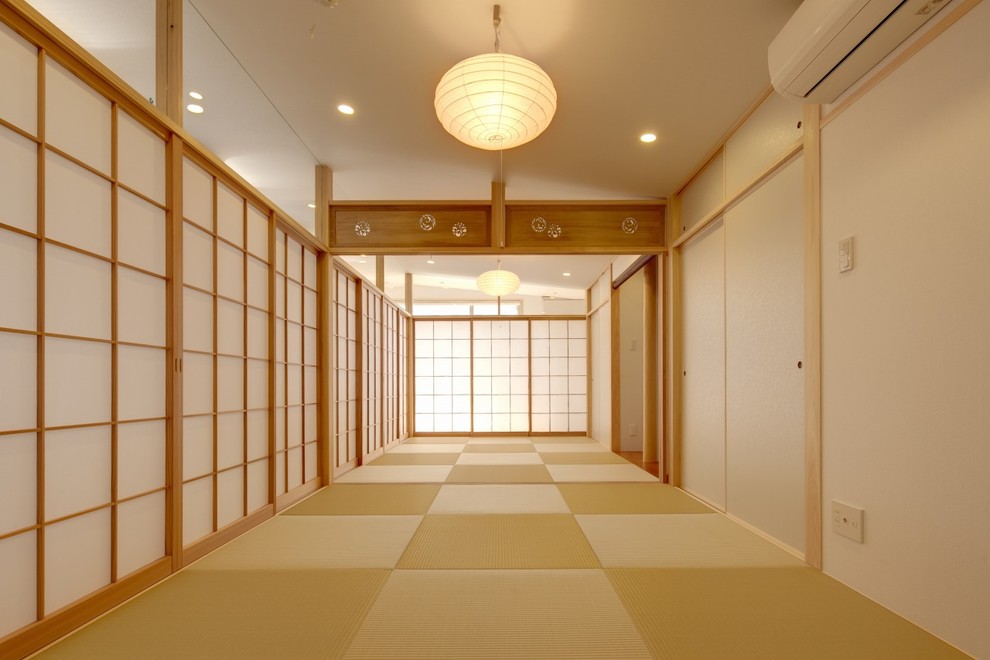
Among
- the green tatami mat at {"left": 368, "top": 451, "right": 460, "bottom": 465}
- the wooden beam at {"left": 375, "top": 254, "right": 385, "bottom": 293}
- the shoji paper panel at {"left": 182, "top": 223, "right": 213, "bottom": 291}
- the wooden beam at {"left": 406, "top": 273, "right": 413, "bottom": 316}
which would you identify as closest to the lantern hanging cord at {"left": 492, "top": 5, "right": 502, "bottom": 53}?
the shoji paper panel at {"left": 182, "top": 223, "right": 213, "bottom": 291}

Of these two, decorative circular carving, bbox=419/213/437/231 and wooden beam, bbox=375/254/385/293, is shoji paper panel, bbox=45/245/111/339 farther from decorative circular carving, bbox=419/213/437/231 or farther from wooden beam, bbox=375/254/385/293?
wooden beam, bbox=375/254/385/293

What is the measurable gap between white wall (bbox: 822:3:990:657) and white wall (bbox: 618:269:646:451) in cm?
447

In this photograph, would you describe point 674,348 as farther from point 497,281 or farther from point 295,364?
point 497,281

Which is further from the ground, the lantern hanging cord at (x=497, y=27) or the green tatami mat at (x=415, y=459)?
the lantern hanging cord at (x=497, y=27)

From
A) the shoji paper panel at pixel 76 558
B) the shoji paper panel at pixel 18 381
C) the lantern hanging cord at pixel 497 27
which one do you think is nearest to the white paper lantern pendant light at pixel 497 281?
the lantern hanging cord at pixel 497 27

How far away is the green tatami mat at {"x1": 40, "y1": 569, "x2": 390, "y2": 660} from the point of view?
1.62 meters

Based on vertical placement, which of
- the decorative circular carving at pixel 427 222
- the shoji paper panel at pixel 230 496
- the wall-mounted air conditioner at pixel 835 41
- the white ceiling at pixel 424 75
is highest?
the white ceiling at pixel 424 75

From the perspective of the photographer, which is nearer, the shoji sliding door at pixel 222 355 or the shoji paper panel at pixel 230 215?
the shoji sliding door at pixel 222 355

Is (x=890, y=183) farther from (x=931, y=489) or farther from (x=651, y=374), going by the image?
(x=651, y=374)

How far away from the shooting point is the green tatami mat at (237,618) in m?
1.62

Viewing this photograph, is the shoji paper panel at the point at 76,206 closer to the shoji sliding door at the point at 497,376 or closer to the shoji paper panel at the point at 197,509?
the shoji paper panel at the point at 197,509

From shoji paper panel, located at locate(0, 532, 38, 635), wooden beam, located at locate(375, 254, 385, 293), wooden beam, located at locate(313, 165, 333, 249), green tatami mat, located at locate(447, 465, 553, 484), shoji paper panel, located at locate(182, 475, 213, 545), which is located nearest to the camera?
shoji paper panel, located at locate(0, 532, 38, 635)

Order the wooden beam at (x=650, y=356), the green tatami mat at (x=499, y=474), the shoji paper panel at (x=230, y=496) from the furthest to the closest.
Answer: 1. the wooden beam at (x=650, y=356)
2. the green tatami mat at (x=499, y=474)
3. the shoji paper panel at (x=230, y=496)

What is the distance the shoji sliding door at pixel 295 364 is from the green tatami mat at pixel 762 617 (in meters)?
2.34
